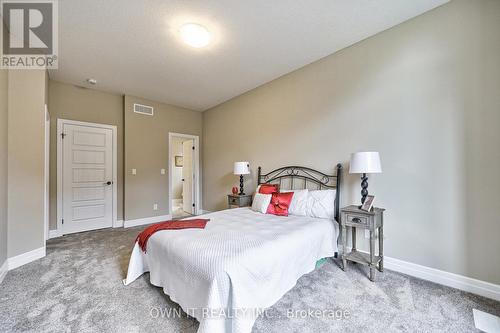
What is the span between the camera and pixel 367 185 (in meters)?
2.46

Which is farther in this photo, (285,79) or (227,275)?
(285,79)

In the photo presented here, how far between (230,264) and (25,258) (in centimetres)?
300

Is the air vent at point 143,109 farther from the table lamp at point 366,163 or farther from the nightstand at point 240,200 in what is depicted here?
the table lamp at point 366,163

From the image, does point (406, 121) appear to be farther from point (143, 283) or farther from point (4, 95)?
point (4, 95)

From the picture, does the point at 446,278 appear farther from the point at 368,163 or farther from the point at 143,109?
the point at 143,109

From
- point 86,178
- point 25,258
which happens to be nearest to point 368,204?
A: point 25,258

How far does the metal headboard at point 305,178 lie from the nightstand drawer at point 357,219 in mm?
409

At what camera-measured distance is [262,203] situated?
120 inches

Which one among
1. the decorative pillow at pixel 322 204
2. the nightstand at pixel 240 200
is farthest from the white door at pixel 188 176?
the decorative pillow at pixel 322 204

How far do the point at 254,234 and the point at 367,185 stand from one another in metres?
1.50

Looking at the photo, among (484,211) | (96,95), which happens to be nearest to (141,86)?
(96,95)

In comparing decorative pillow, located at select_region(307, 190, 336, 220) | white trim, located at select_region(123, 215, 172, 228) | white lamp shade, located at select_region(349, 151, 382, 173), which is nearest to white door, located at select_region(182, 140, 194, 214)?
white trim, located at select_region(123, 215, 172, 228)

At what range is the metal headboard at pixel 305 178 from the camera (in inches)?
110

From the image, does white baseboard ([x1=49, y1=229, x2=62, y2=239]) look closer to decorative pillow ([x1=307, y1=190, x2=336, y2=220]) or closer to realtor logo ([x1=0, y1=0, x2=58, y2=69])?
realtor logo ([x1=0, y1=0, x2=58, y2=69])
